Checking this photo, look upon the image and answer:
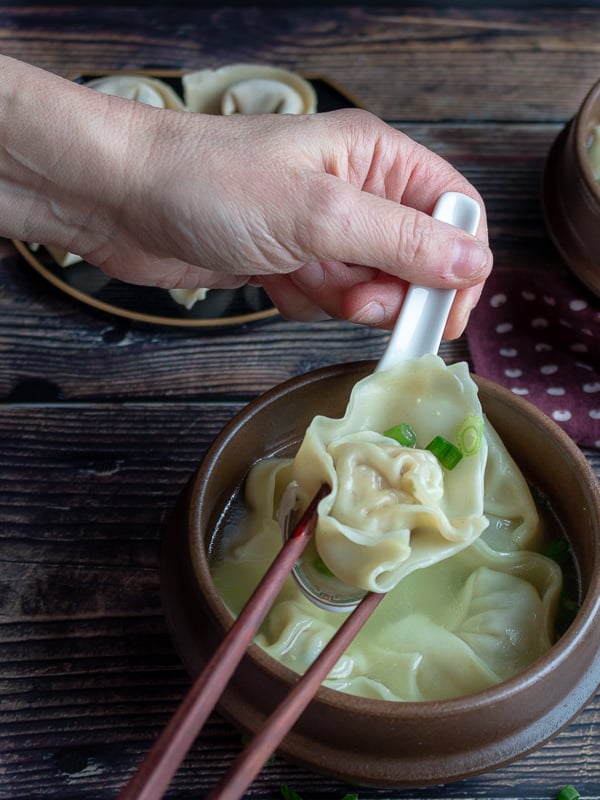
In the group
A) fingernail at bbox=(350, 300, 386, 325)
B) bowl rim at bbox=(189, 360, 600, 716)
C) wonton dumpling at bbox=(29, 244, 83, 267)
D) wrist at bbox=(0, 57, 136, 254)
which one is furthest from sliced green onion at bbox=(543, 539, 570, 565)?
wonton dumpling at bbox=(29, 244, 83, 267)

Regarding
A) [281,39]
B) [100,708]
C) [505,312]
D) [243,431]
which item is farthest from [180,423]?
[281,39]

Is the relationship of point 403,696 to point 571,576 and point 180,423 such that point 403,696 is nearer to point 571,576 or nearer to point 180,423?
point 571,576

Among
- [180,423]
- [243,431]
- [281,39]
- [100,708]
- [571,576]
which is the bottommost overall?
[100,708]

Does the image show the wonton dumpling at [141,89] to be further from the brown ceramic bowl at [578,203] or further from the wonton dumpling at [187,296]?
the brown ceramic bowl at [578,203]

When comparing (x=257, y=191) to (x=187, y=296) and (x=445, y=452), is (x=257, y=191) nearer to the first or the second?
(x=445, y=452)

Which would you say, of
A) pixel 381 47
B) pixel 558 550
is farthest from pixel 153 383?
pixel 381 47
